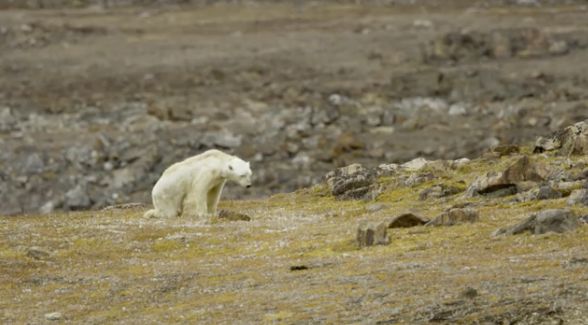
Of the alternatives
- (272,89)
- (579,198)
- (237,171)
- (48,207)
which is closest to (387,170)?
(237,171)

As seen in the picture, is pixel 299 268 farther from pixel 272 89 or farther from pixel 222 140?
pixel 272 89

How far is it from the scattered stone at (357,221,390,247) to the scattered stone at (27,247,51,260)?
15.3 feet

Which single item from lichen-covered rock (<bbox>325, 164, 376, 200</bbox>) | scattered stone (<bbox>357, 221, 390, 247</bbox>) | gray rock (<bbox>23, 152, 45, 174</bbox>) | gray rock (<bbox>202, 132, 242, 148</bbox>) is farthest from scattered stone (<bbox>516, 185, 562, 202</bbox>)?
gray rock (<bbox>23, 152, 45, 174</bbox>)

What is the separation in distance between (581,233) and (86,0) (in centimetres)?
5742

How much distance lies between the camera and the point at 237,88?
5578cm

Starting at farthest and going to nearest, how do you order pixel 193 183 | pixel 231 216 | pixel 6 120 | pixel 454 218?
pixel 6 120, pixel 193 183, pixel 231 216, pixel 454 218

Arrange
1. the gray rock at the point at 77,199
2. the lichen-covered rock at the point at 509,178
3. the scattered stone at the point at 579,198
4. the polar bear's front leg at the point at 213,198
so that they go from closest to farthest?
the scattered stone at the point at 579,198 < the lichen-covered rock at the point at 509,178 < the polar bear's front leg at the point at 213,198 < the gray rock at the point at 77,199

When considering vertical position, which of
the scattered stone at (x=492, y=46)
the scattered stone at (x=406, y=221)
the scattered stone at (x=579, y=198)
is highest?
the scattered stone at (x=579, y=198)

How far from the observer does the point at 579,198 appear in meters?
23.7

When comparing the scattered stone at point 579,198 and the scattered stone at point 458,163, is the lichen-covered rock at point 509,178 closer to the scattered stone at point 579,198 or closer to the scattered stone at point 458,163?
the scattered stone at point 579,198

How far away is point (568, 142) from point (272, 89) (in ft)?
88.4

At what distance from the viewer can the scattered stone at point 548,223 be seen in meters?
21.9

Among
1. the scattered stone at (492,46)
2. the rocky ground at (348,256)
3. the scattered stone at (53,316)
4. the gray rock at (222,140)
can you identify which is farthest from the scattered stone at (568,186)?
the scattered stone at (492,46)

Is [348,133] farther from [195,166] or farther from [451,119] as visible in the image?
[195,166]
